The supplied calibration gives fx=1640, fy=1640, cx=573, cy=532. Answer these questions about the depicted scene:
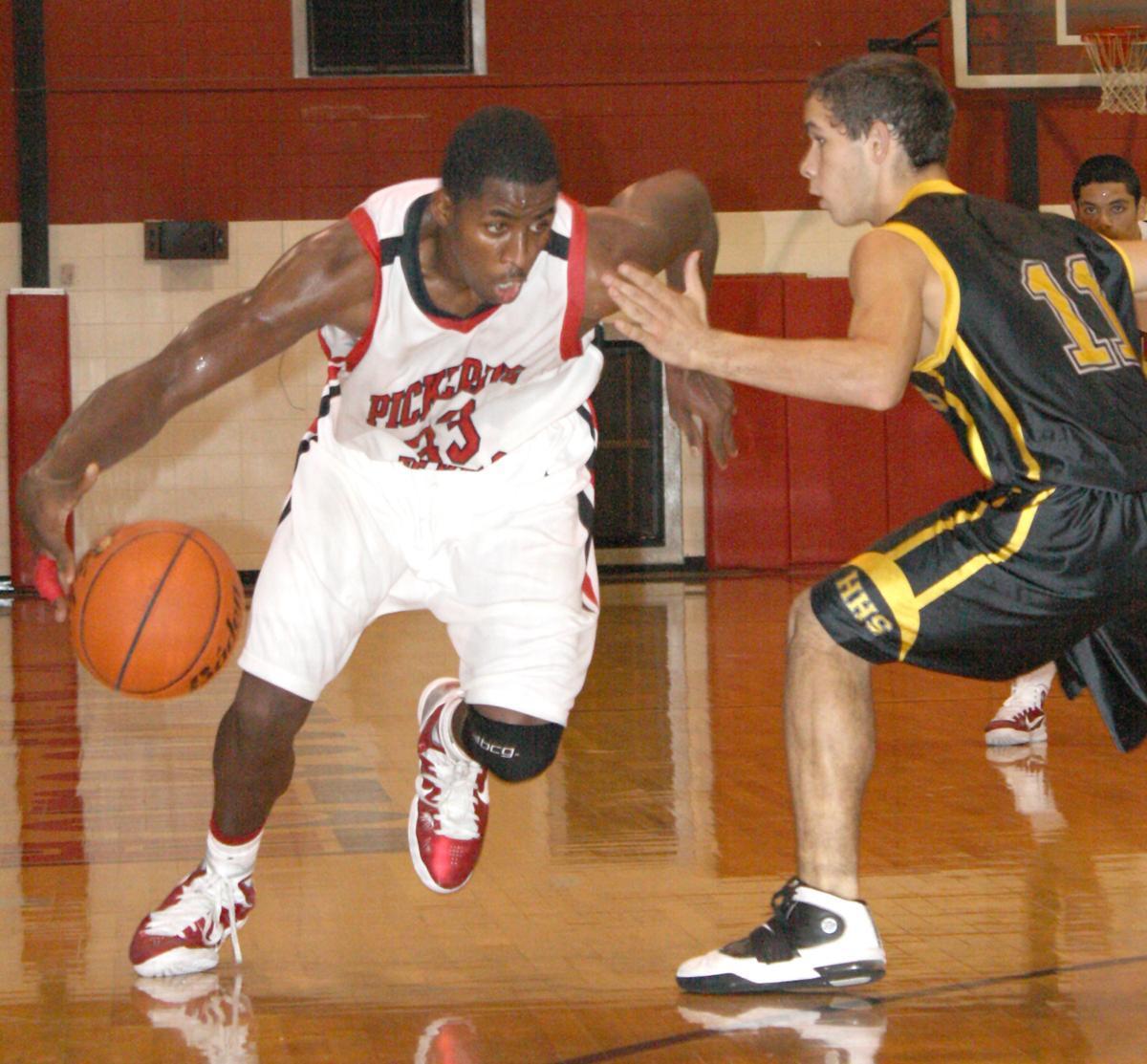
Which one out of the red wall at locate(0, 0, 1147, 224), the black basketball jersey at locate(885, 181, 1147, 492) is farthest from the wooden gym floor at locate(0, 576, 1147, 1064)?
the red wall at locate(0, 0, 1147, 224)

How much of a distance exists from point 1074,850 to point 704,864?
90cm

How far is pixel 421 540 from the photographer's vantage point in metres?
3.48

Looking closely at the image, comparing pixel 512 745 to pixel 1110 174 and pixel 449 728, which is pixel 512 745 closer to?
pixel 449 728

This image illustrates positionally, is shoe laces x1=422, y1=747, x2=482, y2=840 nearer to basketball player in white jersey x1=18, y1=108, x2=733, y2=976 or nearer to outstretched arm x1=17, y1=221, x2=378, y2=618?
basketball player in white jersey x1=18, y1=108, x2=733, y2=976

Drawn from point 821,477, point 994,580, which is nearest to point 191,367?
point 994,580

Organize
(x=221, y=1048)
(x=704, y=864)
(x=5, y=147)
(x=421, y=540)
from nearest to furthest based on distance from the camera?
(x=221, y=1048), (x=421, y=540), (x=704, y=864), (x=5, y=147)

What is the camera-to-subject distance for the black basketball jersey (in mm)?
2982

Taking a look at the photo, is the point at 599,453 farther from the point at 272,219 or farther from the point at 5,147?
the point at 5,147

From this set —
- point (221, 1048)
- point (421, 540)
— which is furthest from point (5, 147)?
point (221, 1048)

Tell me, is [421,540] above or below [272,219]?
below

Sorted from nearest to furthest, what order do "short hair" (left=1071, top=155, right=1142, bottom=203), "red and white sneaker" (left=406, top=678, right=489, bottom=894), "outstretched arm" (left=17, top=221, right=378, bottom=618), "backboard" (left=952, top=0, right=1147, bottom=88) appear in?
"outstretched arm" (left=17, top=221, right=378, bottom=618) < "red and white sneaker" (left=406, top=678, right=489, bottom=894) < "short hair" (left=1071, top=155, right=1142, bottom=203) < "backboard" (left=952, top=0, right=1147, bottom=88)

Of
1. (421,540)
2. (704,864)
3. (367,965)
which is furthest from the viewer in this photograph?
(704,864)

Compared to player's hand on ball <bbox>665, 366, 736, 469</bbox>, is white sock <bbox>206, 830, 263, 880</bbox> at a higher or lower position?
lower

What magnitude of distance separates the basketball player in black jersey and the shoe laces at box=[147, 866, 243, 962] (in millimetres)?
915
